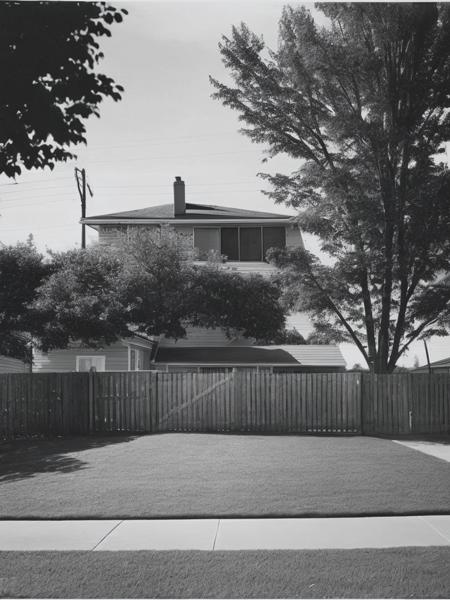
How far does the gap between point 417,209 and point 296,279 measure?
396 cm

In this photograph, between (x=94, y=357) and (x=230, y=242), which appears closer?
(x=94, y=357)

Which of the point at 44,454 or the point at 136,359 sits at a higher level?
the point at 136,359

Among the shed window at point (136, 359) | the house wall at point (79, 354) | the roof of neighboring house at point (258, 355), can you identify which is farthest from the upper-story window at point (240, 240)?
the house wall at point (79, 354)

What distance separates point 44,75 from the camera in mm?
6508

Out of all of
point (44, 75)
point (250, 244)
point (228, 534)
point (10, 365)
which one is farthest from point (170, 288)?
point (44, 75)

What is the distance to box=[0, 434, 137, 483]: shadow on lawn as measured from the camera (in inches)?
486

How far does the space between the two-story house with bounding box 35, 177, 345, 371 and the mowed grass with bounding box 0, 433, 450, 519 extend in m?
12.1

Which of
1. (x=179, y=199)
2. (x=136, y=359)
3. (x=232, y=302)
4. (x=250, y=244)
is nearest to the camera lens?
(x=136, y=359)

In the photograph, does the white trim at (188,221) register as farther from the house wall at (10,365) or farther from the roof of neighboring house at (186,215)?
the house wall at (10,365)

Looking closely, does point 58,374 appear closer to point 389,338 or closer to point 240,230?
point 389,338

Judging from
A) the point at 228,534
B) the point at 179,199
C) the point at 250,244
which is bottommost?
the point at 228,534

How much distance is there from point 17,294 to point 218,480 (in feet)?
43.4

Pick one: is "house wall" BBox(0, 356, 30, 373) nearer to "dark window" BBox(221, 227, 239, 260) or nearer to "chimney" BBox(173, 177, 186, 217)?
"chimney" BBox(173, 177, 186, 217)

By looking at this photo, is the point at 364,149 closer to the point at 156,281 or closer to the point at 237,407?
the point at 237,407
